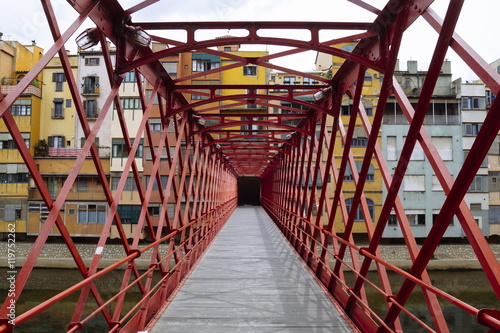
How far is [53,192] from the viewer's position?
2522cm

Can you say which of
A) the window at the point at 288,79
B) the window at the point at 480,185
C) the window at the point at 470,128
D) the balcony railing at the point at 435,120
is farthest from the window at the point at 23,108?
the window at the point at 480,185

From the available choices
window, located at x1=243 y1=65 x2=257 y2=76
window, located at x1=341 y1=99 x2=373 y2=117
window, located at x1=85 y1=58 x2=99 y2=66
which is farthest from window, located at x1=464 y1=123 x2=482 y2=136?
window, located at x1=85 y1=58 x2=99 y2=66

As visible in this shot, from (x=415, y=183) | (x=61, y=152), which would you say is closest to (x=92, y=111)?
(x=61, y=152)

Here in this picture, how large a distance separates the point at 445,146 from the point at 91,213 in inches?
911

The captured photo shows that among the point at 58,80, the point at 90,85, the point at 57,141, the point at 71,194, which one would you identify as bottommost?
the point at 71,194

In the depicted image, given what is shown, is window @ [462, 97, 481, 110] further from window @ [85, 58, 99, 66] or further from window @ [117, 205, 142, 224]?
window @ [85, 58, 99, 66]

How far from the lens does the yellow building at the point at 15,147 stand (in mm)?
25328

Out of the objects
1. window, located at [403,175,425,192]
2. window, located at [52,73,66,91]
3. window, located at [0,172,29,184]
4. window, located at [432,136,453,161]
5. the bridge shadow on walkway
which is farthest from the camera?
window, located at [52,73,66,91]

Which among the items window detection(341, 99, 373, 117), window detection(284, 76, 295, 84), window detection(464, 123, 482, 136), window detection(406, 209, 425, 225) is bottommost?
window detection(406, 209, 425, 225)

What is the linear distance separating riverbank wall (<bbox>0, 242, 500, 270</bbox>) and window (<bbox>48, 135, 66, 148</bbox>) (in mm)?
6830

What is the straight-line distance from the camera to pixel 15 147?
1027 inches

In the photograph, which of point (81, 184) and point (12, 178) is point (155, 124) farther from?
point (12, 178)

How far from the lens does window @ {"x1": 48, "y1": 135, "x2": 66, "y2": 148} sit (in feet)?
88.7

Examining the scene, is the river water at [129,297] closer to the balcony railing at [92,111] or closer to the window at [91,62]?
the balcony railing at [92,111]
